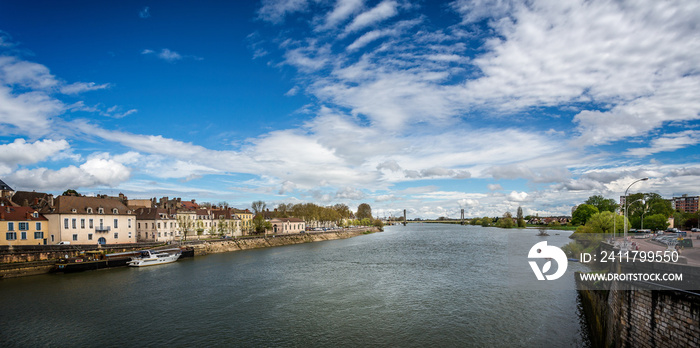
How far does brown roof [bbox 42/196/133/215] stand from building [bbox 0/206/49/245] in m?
2.18

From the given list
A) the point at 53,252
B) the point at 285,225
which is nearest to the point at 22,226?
the point at 53,252

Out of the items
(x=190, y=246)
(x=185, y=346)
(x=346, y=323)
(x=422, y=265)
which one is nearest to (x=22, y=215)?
(x=190, y=246)

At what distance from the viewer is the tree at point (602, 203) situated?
117m

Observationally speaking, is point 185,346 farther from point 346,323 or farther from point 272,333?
point 346,323

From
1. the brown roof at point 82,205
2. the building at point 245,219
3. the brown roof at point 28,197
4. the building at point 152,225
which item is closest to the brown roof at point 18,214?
the brown roof at point 82,205

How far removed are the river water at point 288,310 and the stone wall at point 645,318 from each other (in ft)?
7.46

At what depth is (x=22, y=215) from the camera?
49281 mm

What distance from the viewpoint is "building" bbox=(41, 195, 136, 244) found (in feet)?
172

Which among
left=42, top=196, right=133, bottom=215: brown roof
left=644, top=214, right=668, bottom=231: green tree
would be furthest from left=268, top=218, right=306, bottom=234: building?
left=644, top=214, right=668, bottom=231: green tree

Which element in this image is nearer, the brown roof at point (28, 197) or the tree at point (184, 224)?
the brown roof at point (28, 197)

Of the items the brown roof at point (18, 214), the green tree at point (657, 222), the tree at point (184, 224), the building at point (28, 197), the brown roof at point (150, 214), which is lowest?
the green tree at point (657, 222)

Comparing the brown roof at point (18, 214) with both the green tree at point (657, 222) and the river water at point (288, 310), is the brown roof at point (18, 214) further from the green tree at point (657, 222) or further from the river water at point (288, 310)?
the green tree at point (657, 222)

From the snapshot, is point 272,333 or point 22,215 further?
point 22,215

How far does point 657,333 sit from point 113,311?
3281 cm
